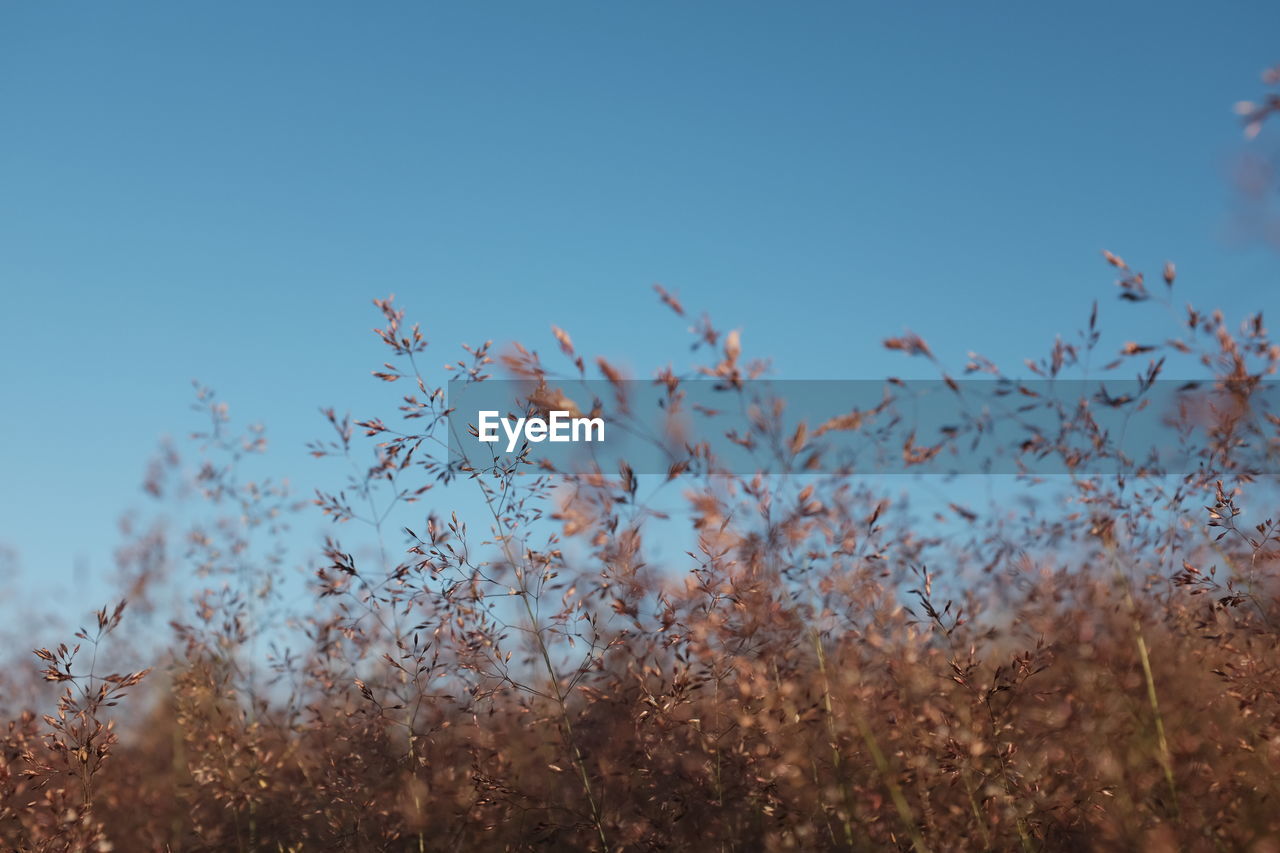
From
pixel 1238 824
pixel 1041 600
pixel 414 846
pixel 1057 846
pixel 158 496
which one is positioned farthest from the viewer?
pixel 158 496

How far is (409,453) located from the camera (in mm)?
3568

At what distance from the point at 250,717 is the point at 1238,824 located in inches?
181

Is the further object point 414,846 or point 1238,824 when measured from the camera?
point 414,846

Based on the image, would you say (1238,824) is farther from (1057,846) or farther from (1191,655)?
(1191,655)

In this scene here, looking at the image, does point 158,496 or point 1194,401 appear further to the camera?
point 158,496

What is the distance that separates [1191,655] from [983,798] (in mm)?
1346

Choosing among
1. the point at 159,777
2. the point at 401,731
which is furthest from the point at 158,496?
the point at 401,731

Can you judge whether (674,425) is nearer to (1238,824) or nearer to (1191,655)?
(1238,824)

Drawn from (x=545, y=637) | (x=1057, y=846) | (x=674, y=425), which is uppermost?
(x=674, y=425)

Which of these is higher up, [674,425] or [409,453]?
[409,453]

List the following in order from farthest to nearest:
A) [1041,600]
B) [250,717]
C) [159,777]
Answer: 1. [159,777]
2. [250,717]
3. [1041,600]

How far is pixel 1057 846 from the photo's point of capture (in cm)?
341

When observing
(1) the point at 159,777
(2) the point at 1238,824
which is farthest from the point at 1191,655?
(1) the point at 159,777

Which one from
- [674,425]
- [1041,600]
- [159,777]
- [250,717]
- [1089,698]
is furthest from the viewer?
[159,777]
